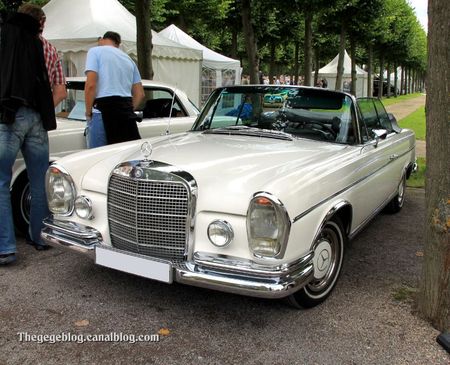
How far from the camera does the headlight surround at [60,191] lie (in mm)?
3676

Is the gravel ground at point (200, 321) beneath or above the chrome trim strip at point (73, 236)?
beneath

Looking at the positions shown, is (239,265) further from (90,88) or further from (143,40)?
(143,40)

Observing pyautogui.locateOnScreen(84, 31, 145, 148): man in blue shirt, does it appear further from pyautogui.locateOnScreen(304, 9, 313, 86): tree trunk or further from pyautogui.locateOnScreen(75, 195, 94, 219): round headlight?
pyautogui.locateOnScreen(304, 9, 313, 86): tree trunk

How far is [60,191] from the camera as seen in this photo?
3738mm

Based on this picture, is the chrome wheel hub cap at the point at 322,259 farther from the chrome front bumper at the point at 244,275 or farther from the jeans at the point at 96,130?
the jeans at the point at 96,130

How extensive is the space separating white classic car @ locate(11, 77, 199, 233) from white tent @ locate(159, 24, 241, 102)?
10.9 metres

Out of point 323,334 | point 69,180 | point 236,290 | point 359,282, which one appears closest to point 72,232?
point 69,180

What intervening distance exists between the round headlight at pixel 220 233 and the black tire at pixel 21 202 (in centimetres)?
264

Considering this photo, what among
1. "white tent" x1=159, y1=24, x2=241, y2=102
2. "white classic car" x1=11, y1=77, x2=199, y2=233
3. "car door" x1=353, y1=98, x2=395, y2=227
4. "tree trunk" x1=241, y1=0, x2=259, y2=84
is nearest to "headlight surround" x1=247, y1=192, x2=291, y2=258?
"car door" x1=353, y1=98, x2=395, y2=227

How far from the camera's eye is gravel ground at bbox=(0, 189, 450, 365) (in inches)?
115

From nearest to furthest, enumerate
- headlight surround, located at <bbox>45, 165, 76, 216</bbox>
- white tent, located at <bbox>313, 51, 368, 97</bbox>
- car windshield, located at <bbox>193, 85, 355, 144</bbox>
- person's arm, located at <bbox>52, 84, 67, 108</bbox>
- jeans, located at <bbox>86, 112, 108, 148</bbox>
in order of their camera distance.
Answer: headlight surround, located at <bbox>45, 165, 76, 216</bbox> < car windshield, located at <bbox>193, 85, 355, 144</bbox> < person's arm, located at <bbox>52, 84, 67, 108</bbox> < jeans, located at <bbox>86, 112, 108, 148</bbox> < white tent, located at <bbox>313, 51, 368, 97</bbox>

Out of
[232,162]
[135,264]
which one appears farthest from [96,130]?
[135,264]

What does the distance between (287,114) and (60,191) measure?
2.08 metres

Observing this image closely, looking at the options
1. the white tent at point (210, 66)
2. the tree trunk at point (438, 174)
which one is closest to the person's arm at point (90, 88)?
the tree trunk at point (438, 174)
